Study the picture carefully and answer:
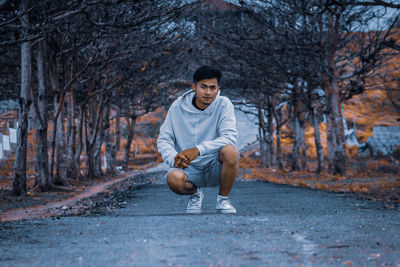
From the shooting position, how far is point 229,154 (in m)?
5.99

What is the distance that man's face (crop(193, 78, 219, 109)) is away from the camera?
5.99 m

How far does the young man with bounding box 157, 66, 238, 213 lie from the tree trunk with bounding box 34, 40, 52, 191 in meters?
9.86

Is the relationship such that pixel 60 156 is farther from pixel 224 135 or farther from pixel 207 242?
pixel 207 242

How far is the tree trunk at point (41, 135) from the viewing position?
49.9 ft

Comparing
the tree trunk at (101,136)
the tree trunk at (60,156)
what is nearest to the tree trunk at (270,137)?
the tree trunk at (101,136)

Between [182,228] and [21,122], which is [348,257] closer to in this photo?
[182,228]

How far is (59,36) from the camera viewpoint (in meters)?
16.3

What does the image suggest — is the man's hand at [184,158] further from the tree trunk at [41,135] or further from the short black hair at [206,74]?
the tree trunk at [41,135]

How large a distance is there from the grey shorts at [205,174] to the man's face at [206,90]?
756mm

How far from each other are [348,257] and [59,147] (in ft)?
49.7

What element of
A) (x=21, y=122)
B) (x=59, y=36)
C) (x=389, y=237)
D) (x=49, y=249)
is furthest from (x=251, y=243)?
(x=59, y=36)

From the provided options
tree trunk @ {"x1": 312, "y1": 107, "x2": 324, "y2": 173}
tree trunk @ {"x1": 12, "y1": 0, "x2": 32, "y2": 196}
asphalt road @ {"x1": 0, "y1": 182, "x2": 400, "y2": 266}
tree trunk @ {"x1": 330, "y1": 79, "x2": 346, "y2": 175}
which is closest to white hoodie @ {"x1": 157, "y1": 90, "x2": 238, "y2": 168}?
asphalt road @ {"x1": 0, "y1": 182, "x2": 400, "y2": 266}

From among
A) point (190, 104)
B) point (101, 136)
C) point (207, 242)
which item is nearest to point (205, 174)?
point (190, 104)

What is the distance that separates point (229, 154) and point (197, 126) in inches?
21.4
